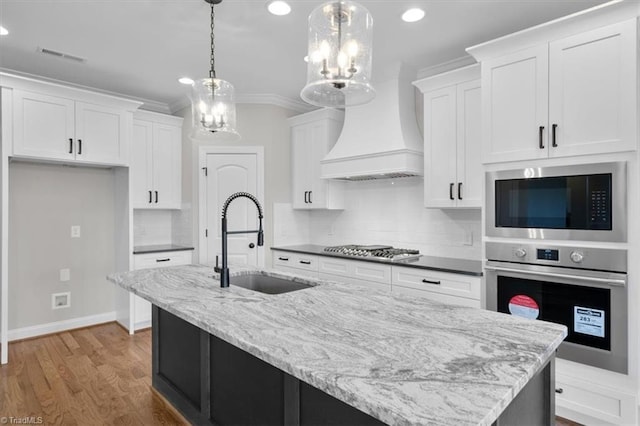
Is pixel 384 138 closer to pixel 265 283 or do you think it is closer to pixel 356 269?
pixel 356 269

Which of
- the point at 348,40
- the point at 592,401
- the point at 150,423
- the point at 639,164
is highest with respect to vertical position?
the point at 348,40

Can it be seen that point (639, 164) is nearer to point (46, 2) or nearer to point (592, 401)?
point (592, 401)

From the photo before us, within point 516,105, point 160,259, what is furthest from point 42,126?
point 516,105

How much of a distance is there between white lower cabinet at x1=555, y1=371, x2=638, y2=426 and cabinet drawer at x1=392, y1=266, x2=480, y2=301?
0.74 m

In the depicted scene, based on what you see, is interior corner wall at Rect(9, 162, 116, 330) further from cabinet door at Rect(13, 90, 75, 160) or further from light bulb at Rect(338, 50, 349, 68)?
light bulb at Rect(338, 50, 349, 68)

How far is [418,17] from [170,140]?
10.8ft

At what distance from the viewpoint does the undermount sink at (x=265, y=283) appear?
234 centimetres

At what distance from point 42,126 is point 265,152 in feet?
7.30

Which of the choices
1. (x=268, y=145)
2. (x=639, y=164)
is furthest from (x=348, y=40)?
(x=268, y=145)

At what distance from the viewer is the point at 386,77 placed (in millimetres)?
3689

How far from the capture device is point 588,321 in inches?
88.3

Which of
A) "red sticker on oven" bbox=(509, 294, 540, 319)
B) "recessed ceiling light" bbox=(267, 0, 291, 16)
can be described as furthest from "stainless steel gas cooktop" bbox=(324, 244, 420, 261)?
"recessed ceiling light" bbox=(267, 0, 291, 16)

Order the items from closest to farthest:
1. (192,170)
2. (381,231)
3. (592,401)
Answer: (592,401)
(381,231)
(192,170)

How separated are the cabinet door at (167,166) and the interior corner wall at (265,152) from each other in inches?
2.9
